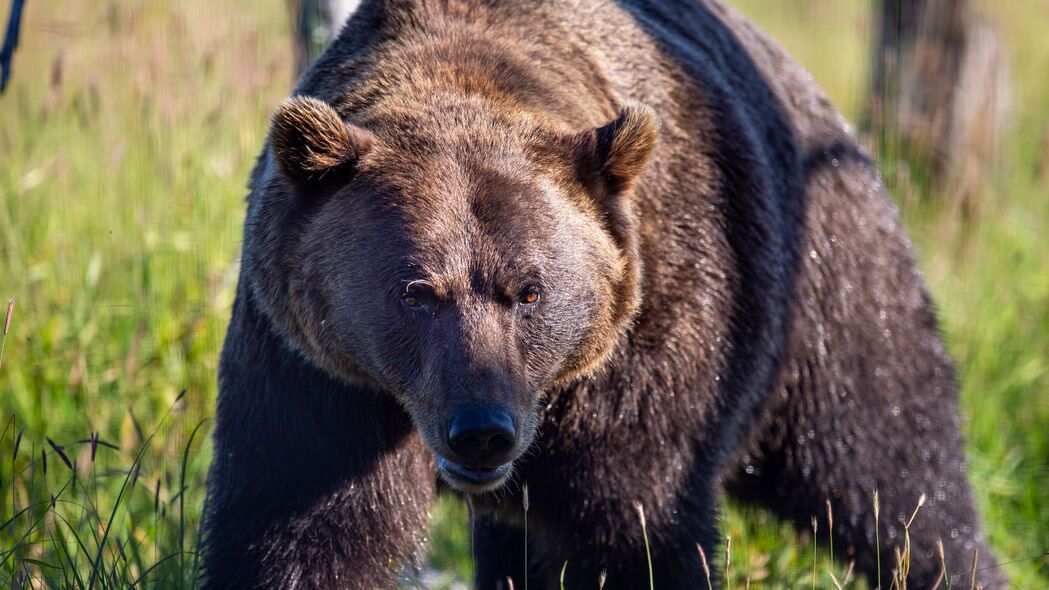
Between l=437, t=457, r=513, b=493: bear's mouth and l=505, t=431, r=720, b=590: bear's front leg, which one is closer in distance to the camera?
l=437, t=457, r=513, b=493: bear's mouth

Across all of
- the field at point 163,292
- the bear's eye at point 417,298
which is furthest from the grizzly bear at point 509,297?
the field at point 163,292

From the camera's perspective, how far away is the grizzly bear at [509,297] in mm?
3227

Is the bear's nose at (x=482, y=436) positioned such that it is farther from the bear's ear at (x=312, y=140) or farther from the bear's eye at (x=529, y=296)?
the bear's ear at (x=312, y=140)

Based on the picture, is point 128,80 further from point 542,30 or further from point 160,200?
point 542,30

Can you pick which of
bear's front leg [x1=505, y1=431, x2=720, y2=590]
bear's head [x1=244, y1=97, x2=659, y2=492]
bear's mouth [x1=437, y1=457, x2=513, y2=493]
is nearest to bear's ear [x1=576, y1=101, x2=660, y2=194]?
bear's head [x1=244, y1=97, x2=659, y2=492]

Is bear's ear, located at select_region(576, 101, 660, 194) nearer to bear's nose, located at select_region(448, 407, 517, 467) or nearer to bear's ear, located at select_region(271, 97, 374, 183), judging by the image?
bear's ear, located at select_region(271, 97, 374, 183)

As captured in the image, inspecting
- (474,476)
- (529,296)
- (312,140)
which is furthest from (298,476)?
(312,140)

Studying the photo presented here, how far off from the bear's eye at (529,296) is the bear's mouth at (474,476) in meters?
0.45

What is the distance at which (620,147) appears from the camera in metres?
3.38

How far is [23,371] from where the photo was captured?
530cm

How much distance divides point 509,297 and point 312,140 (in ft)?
2.27

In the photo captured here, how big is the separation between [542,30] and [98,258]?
284 centimetres

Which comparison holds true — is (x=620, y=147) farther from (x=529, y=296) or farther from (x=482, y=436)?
(x=482, y=436)

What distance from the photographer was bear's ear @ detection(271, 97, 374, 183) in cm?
320
